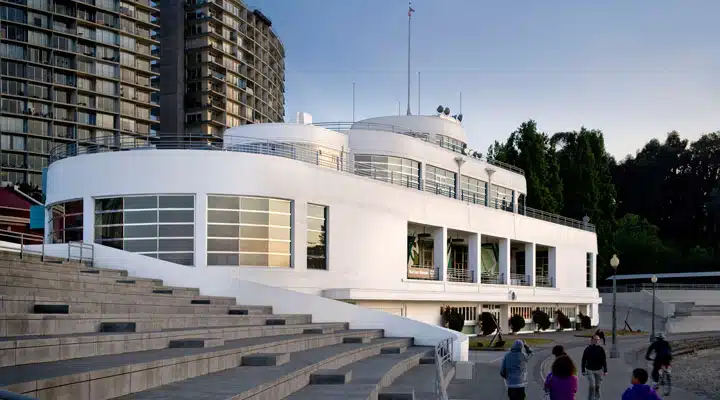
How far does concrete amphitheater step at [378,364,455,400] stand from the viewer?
15.5m

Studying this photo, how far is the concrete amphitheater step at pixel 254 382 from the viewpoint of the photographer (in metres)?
11.0

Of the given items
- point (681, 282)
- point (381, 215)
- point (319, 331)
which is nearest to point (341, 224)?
point (381, 215)

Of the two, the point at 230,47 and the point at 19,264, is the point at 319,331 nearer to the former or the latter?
the point at 19,264

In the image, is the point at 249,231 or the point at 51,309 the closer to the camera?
the point at 51,309

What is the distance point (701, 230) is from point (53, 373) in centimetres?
9752

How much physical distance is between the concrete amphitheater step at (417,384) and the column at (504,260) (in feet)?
84.0

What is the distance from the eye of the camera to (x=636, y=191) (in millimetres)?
103625

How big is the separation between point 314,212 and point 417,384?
16.4 meters

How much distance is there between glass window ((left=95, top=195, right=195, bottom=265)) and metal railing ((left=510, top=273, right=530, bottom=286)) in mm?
26846

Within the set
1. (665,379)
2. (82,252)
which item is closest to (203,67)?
(82,252)

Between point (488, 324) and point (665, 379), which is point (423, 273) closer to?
point (488, 324)

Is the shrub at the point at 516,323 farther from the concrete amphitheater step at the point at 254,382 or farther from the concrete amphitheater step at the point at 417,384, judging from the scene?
the concrete amphitheater step at the point at 254,382

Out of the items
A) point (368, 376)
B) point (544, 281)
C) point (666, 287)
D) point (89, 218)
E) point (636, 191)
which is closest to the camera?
point (368, 376)

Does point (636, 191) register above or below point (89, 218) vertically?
above
